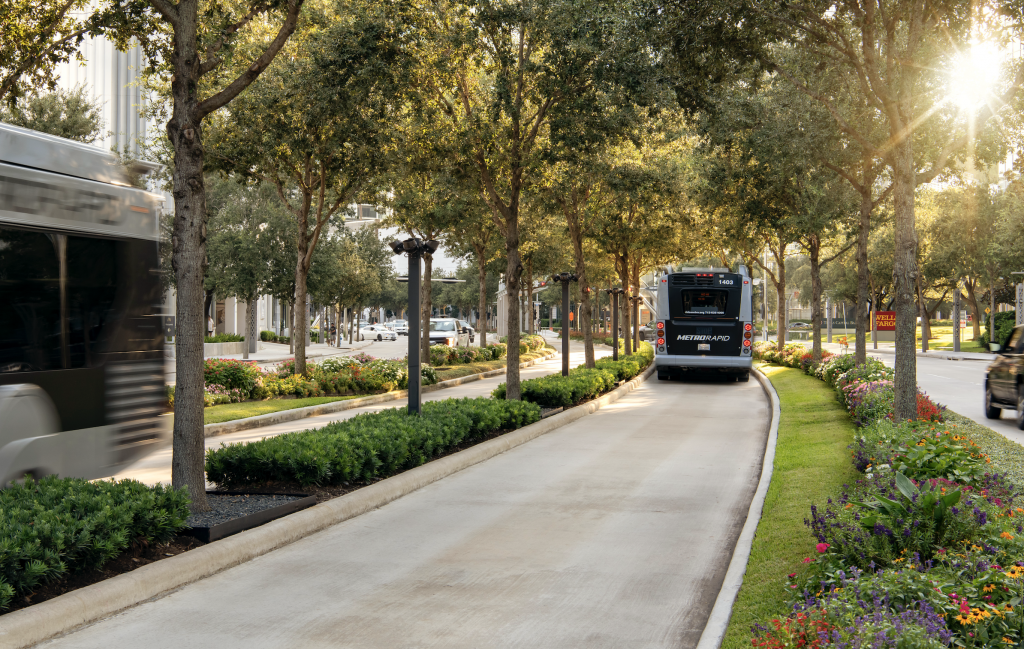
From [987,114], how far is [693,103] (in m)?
5.94

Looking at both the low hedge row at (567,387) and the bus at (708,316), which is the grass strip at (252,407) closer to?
the low hedge row at (567,387)

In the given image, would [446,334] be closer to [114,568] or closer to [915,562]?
[114,568]

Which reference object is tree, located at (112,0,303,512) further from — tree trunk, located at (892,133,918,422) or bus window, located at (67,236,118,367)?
tree trunk, located at (892,133,918,422)

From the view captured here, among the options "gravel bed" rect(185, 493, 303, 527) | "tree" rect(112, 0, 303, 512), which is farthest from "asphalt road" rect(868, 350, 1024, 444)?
"tree" rect(112, 0, 303, 512)

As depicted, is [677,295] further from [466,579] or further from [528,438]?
[466,579]

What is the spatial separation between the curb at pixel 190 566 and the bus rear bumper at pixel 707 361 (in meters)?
16.5

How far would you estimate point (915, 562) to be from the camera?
4723mm

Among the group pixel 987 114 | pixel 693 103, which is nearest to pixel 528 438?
pixel 693 103

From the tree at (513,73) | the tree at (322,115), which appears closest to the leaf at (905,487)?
the tree at (513,73)

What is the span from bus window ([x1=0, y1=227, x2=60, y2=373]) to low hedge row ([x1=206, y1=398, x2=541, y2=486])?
210cm

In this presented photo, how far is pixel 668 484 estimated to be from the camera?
10203 millimetres

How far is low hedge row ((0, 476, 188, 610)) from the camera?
5.11 metres

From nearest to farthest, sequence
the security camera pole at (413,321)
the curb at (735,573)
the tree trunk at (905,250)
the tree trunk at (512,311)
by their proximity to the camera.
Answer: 1. the curb at (735,573)
2. the tree trunk at (905,250)
3. the security camera pole at (413,321)
4. the tree trunk at (512,311)

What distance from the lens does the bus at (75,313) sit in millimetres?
6930
